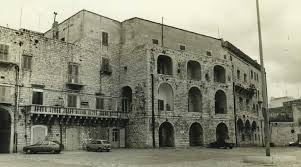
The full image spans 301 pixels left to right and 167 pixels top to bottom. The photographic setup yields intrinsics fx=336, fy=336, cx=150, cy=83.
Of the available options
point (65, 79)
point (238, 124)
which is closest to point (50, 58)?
point (65, 79)

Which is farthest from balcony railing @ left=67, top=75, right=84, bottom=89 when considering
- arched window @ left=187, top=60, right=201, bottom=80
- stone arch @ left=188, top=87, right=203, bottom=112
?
arched window @ left=187, top=60, right=201, bottom=80

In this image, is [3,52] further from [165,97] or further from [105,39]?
[165,97]

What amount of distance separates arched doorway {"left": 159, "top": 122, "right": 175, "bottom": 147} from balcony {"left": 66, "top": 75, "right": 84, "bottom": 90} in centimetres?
1152

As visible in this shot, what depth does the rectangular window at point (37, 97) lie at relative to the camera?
3441 centimetres

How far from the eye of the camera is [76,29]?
137 ft

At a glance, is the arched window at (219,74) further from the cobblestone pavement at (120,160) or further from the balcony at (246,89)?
the cobblestone pavement at (120,160)

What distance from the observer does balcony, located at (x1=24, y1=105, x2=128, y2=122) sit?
33.1m

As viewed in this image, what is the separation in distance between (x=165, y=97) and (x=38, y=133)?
1626cm

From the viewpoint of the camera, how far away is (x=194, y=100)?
46625 millimetres

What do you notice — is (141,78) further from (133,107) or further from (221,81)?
(221,81)

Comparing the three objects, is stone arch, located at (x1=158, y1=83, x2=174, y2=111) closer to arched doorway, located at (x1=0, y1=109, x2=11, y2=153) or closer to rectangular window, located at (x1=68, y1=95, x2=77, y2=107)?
rectangular window, located at (x1=68, y1=95, x2=77, y2=107)

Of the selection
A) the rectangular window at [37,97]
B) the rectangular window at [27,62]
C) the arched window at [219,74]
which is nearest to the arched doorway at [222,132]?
the arched window at [219,74]

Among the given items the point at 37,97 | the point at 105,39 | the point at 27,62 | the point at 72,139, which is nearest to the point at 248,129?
the point at 105,39

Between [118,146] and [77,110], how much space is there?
762cm
